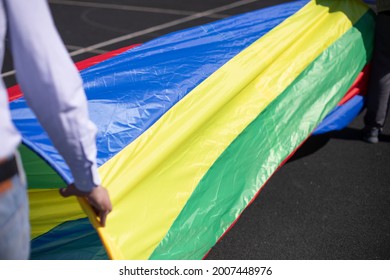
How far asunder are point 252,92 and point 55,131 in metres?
1.72

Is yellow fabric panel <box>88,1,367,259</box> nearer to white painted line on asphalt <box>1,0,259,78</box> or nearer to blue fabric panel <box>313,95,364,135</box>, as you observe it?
blue fabric panel <box>313,95,364,135</box>

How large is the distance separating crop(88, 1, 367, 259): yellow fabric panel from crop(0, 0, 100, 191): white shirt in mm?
629

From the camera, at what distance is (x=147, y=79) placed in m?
2.59

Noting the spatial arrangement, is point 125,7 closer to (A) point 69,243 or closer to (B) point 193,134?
(A) point 69,243

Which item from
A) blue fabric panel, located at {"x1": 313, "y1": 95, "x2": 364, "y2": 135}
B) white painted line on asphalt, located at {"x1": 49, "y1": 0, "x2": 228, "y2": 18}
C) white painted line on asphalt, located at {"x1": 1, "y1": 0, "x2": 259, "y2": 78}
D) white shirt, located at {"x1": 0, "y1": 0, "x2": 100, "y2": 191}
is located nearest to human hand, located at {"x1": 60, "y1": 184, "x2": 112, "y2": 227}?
white shirt, located at {"x1": 0, "y1": 0, "x2": 100, "y2": 191}

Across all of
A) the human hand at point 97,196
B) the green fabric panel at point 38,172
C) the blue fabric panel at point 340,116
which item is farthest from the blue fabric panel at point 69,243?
the blue fabric panel at point 340,116

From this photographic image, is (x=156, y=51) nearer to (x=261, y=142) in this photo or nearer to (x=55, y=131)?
(x=261, y=142)

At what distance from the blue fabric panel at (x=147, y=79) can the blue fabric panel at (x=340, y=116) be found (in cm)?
74

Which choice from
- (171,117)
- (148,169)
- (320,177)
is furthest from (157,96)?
(320,177)

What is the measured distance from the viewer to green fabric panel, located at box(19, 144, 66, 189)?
231 centimetres

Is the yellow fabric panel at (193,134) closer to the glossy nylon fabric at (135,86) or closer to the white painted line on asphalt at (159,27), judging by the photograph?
the glossy nylon fabric at (135,86)

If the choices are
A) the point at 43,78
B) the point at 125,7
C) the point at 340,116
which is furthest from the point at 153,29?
the point at 43,78

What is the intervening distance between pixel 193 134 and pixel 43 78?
132 cm

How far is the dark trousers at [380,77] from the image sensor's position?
363cm
